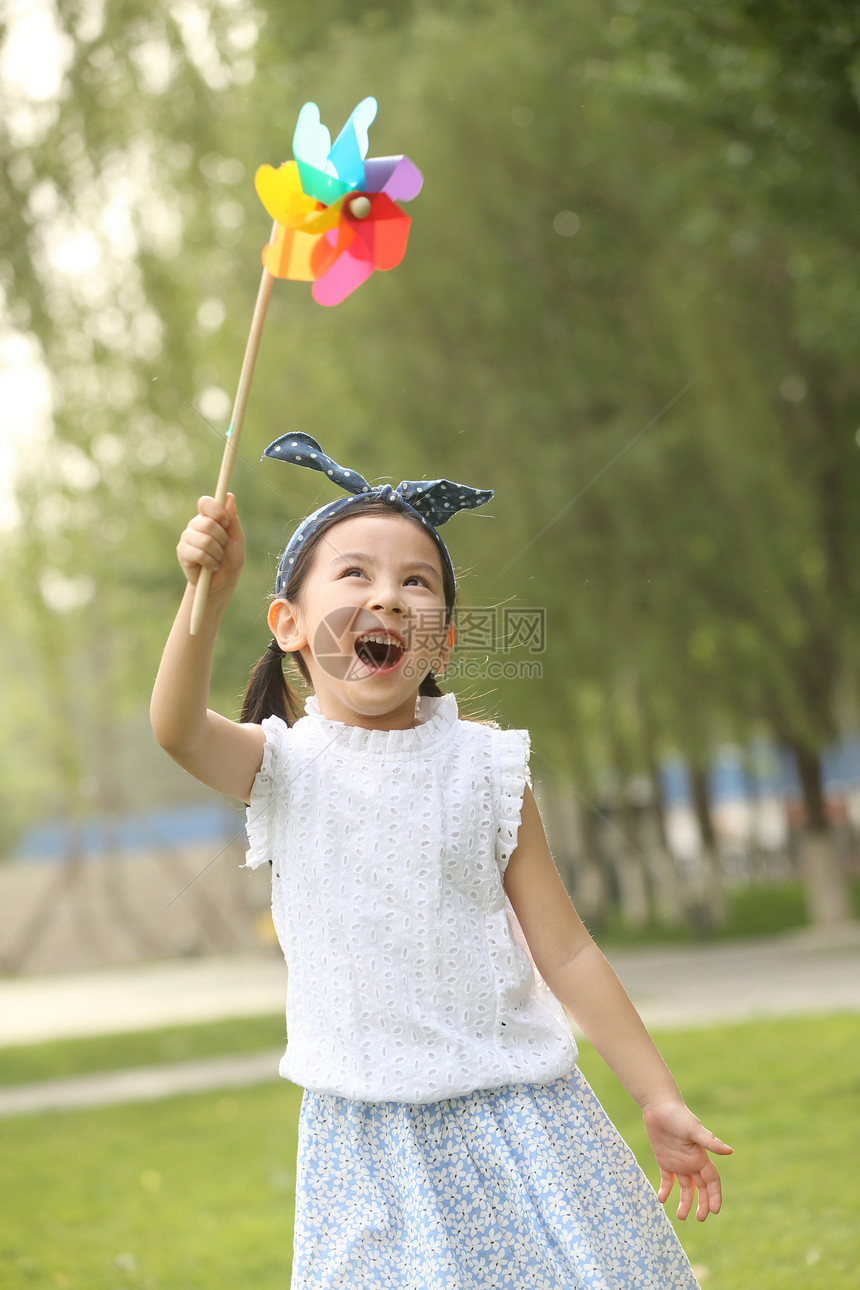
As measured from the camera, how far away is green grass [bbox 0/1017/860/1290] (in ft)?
12.8

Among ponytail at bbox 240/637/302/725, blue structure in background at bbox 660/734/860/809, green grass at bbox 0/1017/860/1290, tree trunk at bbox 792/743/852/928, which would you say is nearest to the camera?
ponytail at bbox 240/637/302/725

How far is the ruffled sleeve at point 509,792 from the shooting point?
200 cm

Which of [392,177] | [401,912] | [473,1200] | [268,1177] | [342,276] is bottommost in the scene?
[268,1177]

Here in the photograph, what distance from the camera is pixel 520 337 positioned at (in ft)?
35.3

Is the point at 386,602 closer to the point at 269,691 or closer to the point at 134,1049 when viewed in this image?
the point at 269,691

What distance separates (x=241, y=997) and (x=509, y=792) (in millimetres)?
12670

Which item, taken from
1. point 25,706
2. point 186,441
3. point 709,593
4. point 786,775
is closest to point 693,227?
point 709,593

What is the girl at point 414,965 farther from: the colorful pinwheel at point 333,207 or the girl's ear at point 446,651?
the colorful pinwheel at point 333,207

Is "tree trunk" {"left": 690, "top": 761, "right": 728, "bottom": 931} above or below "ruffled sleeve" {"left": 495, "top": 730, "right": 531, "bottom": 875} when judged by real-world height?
above

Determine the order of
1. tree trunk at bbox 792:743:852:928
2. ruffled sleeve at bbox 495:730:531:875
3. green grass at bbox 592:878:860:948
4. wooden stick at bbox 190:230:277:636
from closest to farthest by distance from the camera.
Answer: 1. wooden stick at bbox 190:230:277:636
2. ruffled sleeve at bbox 495:730:531:875
3. tree trunk at bbox 792:743:852:928
4. green grass at bbox 592:878:860:948

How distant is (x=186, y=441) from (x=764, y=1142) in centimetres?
500

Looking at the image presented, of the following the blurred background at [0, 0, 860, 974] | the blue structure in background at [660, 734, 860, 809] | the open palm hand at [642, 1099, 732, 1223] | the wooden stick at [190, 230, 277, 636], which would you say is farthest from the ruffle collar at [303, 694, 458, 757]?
the blue structure in background at [660, 734, 860, 809]

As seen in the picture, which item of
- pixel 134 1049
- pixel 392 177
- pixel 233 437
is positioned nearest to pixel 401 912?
pixel 233 437

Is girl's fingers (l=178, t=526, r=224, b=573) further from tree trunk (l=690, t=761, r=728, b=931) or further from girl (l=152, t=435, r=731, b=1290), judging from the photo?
tree trunk (l=690, t=761, r=728, b=931)
